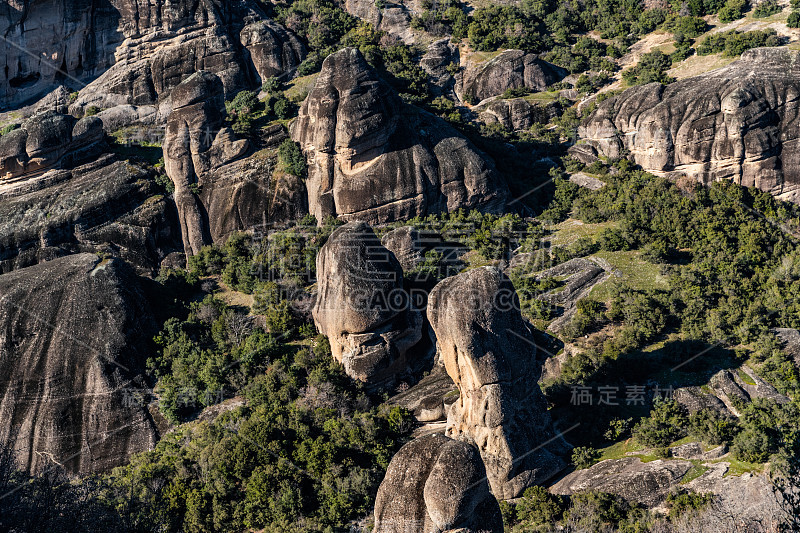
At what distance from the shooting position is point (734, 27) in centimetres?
6294

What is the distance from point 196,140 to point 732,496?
36637 mm

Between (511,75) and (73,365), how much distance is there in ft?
135

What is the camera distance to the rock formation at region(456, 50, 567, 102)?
204 feet

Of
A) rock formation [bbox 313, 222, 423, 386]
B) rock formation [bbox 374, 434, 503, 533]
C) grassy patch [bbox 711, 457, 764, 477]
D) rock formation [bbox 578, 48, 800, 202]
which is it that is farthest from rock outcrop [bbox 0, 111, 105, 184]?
grassy patch [bbox 711, 457, 764, 477]

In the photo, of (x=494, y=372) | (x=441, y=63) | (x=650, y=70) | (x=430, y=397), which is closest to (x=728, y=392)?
(x=494, y=372)

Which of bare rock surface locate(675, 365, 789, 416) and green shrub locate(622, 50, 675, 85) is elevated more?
green shrub locate(622, 50, 675, 85)

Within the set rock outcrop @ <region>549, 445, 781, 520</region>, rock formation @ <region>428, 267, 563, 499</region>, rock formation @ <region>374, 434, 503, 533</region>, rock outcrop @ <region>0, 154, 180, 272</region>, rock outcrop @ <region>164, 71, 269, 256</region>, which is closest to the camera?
rock formation @ <region>374, 434, 503, 533</region>

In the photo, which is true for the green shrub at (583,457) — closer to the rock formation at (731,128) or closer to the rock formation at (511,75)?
the rock formation at (731,128)

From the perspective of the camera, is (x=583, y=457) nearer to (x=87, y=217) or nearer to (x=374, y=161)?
(x=374, y=161)

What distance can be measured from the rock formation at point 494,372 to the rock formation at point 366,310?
6.61 meters

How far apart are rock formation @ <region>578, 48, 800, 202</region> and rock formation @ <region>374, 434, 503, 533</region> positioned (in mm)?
37682

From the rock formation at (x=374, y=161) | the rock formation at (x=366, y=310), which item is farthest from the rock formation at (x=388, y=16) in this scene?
the rock formation at (x=366, y=310)

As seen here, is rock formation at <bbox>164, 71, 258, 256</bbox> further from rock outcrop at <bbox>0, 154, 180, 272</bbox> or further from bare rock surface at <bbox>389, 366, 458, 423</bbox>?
bare rock surface at <bbox>389, 366, 458, 423</bbox>

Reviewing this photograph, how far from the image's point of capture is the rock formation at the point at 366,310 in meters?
35.9
